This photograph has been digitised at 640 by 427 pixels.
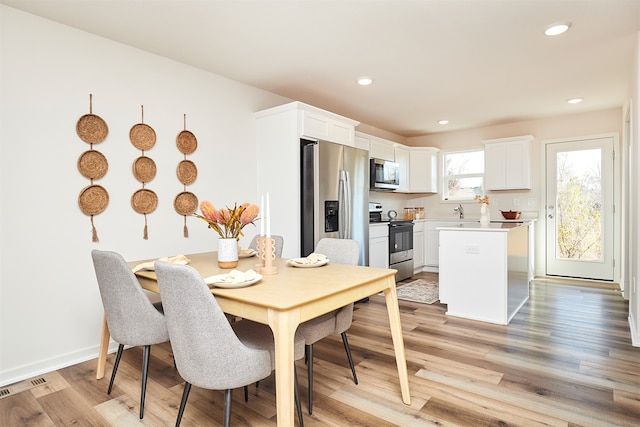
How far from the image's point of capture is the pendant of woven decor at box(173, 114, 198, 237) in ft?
Result: 10.7

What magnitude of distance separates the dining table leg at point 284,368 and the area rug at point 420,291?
3082 mm

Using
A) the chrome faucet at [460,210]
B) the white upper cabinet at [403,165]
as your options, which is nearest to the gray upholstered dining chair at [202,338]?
the white upper cabinet at [403,165]

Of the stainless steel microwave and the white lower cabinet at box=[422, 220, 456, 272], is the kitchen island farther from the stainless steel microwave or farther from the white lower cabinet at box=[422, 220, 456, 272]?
the white lower cabinet at box=[422, 220, 456, 272]

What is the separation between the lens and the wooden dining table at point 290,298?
135cm

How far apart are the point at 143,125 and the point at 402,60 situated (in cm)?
228

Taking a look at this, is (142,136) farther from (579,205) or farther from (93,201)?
(579,205)

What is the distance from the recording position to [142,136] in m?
3.01

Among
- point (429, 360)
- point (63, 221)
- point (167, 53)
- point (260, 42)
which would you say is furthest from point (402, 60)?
point (63, 221)

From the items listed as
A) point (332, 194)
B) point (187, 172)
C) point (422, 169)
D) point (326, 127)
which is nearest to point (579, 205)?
point (422, 169)

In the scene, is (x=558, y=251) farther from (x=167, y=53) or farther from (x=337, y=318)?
(x=167, y=53)

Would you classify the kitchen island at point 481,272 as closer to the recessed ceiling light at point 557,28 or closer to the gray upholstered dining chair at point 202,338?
the recessed ceiling light at point 557,28

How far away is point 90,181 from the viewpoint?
2.72 metres

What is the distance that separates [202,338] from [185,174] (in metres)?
2.22

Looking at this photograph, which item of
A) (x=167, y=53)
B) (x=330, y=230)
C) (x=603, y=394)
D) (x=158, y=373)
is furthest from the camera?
(x=330, y=230)
